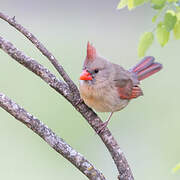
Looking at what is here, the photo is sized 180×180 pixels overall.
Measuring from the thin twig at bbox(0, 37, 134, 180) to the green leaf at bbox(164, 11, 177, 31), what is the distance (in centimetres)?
58

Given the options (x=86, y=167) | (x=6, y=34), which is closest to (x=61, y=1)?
A: (x=6, y=34)

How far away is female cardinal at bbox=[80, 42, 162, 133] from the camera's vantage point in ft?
10.1

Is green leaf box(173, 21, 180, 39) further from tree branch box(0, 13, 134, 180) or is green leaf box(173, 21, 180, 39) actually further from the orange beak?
the orange beak

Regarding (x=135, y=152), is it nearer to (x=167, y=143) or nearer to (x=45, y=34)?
(x=167, y=143)

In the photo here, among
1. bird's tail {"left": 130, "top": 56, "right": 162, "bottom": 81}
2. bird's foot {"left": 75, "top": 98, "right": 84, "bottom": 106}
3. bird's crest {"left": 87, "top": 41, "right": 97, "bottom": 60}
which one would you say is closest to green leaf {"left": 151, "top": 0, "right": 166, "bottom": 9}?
bird's crest {"left": 87, "top": 41, "right": 97, "bottom": 60}

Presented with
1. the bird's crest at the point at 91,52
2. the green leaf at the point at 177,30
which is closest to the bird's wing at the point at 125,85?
the bird's crest at the point at 91,52

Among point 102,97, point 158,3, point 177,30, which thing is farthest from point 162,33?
point 102,97

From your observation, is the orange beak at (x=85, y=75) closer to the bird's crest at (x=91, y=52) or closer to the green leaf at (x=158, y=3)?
the bird's crest at (x=91, y=52)

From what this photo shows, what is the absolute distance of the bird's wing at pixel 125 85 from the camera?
335 cm

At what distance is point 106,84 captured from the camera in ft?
10.7

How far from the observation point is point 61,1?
28.0ft

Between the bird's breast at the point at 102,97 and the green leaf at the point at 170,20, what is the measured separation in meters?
0.82

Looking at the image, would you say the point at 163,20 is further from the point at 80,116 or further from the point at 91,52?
the point at 80,116

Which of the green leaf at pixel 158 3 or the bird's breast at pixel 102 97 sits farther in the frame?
the bird's breast at pixel 102 97
